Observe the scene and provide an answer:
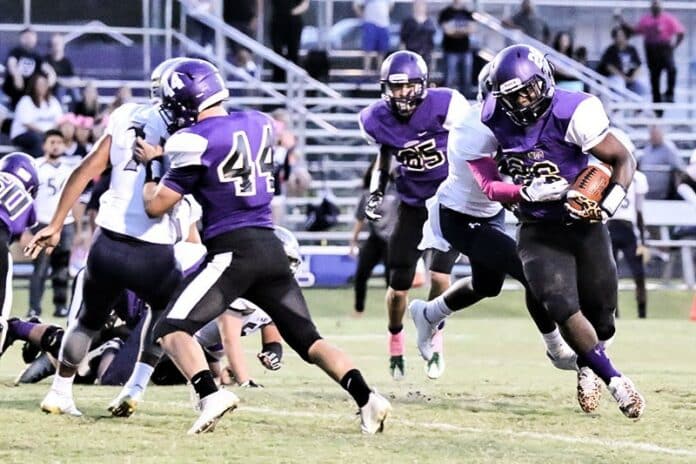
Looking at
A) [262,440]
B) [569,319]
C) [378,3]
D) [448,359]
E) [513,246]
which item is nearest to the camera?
[262,440]

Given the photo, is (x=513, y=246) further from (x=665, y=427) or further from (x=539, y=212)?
(x=665, y=427)

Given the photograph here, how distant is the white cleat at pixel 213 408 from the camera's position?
22.1 feet

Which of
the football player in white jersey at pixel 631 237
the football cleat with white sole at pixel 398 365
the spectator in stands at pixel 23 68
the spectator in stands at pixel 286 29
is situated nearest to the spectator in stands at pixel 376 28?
the spectator in stands at pixel 286 29

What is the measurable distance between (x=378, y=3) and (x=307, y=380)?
10.6 m

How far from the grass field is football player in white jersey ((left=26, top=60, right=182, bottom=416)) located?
22.5 inches

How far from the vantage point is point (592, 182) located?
7.10m

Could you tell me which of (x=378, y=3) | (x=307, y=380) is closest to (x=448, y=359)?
(x=307, y=380)

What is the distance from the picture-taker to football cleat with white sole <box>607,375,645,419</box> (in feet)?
23.1

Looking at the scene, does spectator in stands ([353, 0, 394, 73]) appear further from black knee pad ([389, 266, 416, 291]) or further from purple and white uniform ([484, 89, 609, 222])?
purple and white uniform ([484, 89, 609, 222])

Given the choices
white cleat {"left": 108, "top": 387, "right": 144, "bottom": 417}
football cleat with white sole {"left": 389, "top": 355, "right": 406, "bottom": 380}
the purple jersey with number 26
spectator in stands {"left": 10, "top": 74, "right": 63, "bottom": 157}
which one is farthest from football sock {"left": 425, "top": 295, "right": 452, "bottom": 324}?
spectator in stands {"left": 10, "top": 74, "right": 63, "bottom": 157}

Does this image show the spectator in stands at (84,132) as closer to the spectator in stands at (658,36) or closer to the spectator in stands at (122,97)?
the spectator in stands at (122,97)

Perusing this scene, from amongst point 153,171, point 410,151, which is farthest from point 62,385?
point 410,151

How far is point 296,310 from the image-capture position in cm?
680

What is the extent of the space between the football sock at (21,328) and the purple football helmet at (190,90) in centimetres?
254
